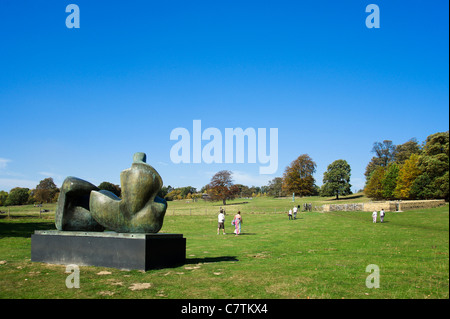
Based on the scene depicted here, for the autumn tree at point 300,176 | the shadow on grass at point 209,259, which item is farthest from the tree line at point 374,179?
the shadow on grass at point 209,259

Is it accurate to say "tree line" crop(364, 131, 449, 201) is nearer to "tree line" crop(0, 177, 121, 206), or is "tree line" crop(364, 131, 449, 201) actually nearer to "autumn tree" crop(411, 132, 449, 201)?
"autumn tree" crop(411, 132, 449, 201)

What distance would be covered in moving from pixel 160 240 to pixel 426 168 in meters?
51.1

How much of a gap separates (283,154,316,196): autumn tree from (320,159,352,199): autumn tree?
162 inches

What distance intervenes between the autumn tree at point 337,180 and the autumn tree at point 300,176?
412 centimetres

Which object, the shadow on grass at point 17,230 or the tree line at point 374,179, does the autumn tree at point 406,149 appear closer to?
the tree line at point 374,179

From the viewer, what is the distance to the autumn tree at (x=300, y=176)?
9356 centimetres

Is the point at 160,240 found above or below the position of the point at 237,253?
above

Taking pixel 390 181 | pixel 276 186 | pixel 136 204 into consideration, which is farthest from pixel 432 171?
pixel 276 186

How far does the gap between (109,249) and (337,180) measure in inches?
3541
